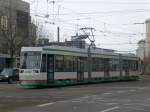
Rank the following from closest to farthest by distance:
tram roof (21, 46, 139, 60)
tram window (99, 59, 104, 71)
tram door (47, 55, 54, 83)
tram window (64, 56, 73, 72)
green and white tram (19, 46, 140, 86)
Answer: green and white tram (19, 46, 140, 86) < tram door (47, 55, 54, 83) < tram roof (21, 46, 139, 60) < tram window (64, 56, 73, 72) < tram window (99, 59, 104, 71)

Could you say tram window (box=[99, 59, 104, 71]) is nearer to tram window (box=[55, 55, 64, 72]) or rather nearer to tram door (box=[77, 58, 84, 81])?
tram door (box=[77, 58, 84, 81])

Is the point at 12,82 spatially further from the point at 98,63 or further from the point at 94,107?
the point at 94,107

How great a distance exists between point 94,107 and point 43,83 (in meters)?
15.8

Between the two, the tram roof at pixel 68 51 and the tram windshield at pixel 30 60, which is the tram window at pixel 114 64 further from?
the tram windshield at pixel 30 60

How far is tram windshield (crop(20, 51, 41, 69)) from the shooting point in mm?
33469

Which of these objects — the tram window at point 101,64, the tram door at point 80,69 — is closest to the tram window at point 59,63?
the tram door at point 80,69

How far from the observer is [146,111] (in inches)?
660

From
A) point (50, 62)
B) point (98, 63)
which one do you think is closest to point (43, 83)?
point (50, 62)

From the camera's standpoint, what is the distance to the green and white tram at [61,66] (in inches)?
1314

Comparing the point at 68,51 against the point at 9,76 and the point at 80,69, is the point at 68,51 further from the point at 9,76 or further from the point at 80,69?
the point at 9,76

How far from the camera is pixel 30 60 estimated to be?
111ft

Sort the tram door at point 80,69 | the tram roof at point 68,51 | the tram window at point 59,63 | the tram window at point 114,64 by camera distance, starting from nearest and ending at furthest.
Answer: the tram roof at point 68,51
the tram window at point 59,63
the tram door at point 80,69
the tram window at point 114,64

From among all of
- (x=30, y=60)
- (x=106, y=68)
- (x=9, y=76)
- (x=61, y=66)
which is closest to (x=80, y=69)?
(x=61, y=66)

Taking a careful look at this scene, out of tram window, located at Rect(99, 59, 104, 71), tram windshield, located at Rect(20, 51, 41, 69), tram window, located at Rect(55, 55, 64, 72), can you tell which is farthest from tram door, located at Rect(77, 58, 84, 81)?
tram windshield, located at Rect(20, 51, 41, 69)
